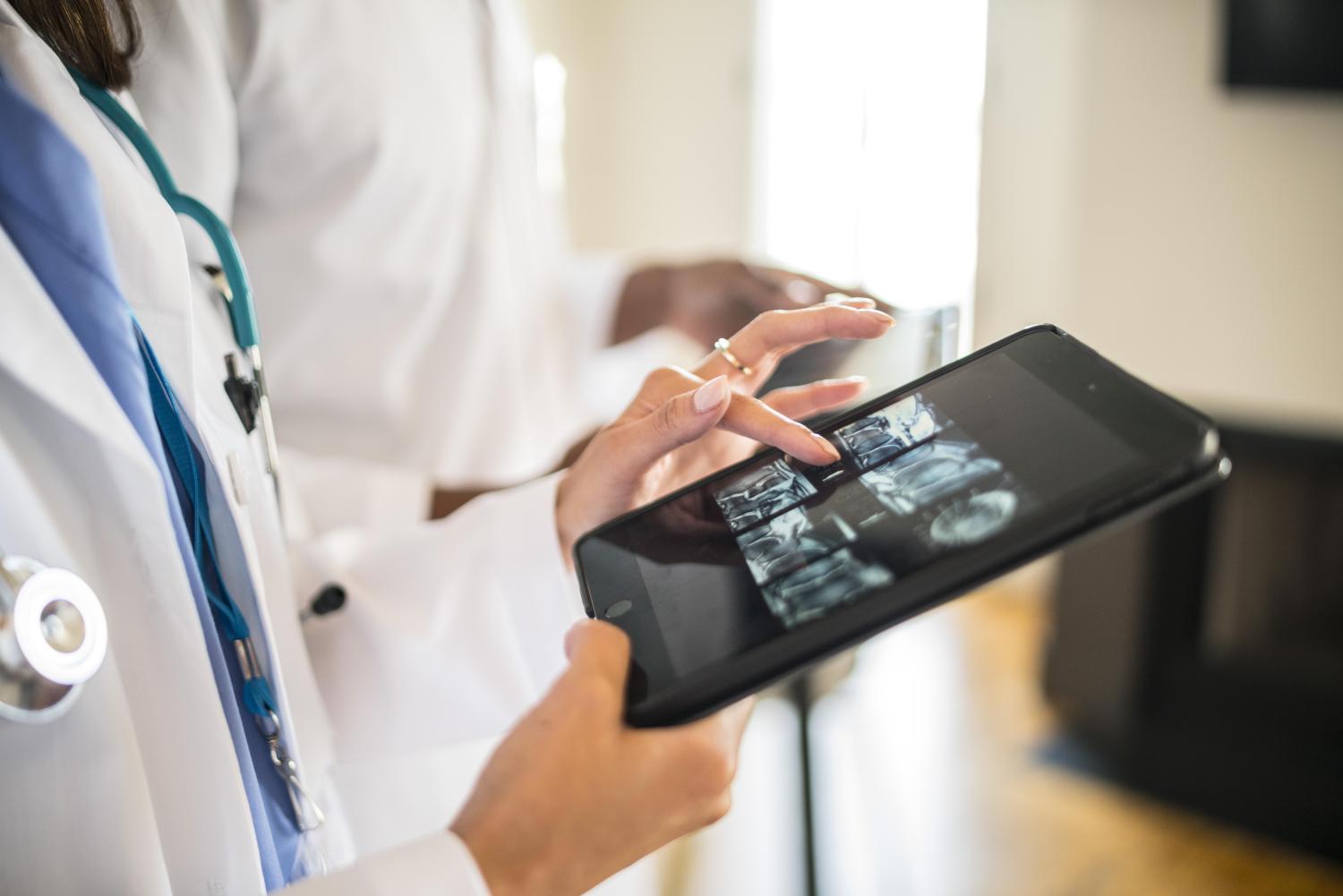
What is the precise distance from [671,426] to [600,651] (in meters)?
0.13

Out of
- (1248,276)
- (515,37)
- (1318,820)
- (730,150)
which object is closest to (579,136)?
(730,150)

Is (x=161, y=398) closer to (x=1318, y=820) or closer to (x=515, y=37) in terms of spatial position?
(x=515, y=37)

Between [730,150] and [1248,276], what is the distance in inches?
52.7

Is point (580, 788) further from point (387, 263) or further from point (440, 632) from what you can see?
point (387, 263)

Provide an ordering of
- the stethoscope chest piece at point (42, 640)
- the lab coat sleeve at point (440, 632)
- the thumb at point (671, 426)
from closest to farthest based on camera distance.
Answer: the stethoscope chest piece at point (42, 640) → the thumb at point (671, 426) → the lab coat sleeve at point (440, 632)

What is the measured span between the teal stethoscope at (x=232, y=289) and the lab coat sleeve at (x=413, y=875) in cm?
24

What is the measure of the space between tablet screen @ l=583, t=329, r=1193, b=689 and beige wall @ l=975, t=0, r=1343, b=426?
1543 mm

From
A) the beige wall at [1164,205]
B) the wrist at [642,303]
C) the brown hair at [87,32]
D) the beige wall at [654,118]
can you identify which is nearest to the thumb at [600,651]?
the brown hair at [87,32]

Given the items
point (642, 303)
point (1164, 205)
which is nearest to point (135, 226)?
point (642, 303)

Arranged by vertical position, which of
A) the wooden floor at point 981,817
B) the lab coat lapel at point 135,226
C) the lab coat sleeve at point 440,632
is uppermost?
the lab coat lapel at point 135,226

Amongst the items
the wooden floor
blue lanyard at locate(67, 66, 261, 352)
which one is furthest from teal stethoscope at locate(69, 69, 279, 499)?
the wooden floor

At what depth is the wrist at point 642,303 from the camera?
3.06ft

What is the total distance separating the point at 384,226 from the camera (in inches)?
31.6

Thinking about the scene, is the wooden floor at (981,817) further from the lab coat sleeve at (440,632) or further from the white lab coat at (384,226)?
the lab coat sleeve at (440,632)
